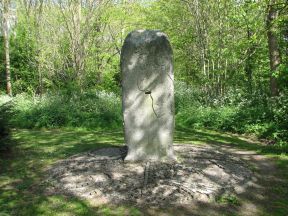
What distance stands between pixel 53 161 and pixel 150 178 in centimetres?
282

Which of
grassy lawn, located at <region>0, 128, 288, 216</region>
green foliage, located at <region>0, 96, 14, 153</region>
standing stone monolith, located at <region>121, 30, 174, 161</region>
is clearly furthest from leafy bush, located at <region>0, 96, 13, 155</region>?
standing stone monolith, located at <region>121, 30, 174, 161</region>

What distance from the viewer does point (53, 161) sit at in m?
7.45

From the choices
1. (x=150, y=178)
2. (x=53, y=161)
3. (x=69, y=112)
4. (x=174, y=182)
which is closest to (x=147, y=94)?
(x=150, y=178)

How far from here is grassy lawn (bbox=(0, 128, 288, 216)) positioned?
4.93 meters

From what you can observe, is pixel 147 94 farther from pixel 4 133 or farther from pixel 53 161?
pixel 4 133

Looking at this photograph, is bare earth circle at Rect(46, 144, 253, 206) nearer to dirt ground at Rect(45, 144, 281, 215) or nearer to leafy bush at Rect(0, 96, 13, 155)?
dirt ground at Rect(45, 144, 281, 215)

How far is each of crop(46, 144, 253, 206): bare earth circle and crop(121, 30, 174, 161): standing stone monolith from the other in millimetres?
370

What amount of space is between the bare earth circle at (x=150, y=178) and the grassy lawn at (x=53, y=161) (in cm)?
31

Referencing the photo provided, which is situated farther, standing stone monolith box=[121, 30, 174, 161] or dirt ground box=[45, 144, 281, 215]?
standing stone monolith box=[121, 30, 174, 161]

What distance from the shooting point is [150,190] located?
17.6ft

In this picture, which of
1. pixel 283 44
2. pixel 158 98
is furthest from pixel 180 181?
pixel 283 44

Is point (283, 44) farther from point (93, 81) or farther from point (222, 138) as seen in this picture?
point (93, 81)

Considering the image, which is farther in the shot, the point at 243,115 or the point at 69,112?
the point at 69,112

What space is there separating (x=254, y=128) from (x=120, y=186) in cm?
634
